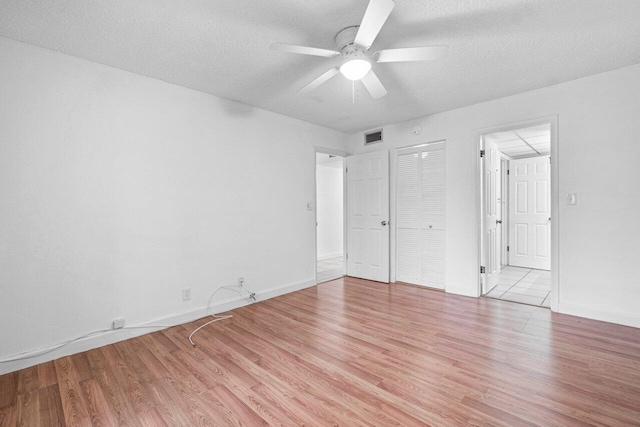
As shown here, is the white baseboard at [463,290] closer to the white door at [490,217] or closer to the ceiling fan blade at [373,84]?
the white door at [490,217]

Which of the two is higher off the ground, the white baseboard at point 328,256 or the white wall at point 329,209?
the white wall at point 329,209

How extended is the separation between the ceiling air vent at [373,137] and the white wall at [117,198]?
5.97ft

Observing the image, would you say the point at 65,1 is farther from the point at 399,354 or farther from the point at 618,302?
the point at 618,302

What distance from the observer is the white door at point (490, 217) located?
3922mm

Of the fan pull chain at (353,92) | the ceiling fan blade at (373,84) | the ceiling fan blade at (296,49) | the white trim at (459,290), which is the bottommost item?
the white trim at (459,290)

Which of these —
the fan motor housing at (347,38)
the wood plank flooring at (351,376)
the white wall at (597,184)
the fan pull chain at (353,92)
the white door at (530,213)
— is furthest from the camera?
the white door at (530,213)

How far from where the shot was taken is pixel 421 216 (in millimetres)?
4402

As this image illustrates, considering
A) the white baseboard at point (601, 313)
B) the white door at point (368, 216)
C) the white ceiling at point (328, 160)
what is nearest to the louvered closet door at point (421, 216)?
the white door at point (368, 216)

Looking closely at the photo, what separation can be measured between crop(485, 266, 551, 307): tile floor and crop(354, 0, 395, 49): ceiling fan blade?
3637mm

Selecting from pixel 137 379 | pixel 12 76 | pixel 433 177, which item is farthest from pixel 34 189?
pixel 433 177

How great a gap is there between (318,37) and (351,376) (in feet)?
8.46

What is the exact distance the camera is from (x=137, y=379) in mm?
2072

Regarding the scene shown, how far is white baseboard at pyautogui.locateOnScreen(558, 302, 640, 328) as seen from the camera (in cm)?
282

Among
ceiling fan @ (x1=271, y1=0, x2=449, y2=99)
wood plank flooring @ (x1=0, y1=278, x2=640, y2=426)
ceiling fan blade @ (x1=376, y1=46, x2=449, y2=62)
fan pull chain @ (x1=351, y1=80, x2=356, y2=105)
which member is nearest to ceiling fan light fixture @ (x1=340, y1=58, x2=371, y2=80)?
ceiling fan @ (x1=271, y1=0, x2=449, y2=99)
